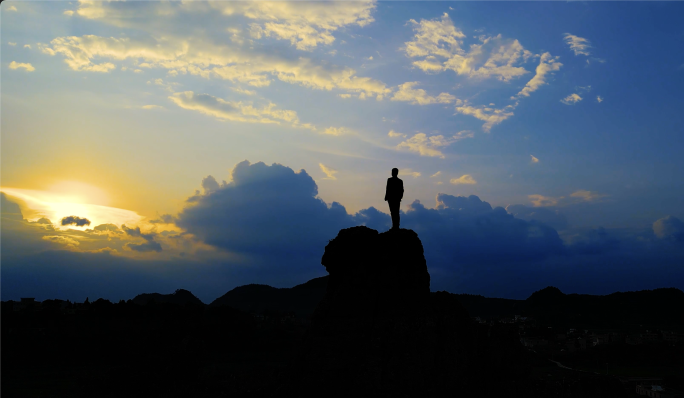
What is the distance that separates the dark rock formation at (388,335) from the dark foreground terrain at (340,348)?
5 cm

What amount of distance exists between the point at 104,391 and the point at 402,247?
34.9 metres

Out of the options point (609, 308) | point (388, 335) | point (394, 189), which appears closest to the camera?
point (388, 335)

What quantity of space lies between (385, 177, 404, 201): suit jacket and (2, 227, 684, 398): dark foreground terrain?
71.6 inches

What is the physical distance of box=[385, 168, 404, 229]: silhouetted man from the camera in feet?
73.5

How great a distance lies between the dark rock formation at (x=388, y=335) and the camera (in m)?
18.4

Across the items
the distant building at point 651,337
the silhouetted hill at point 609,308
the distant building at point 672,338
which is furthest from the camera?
the silhouetted hill at point 609,308

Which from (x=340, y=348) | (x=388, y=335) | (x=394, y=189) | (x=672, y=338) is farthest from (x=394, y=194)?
(x=672, y=338)

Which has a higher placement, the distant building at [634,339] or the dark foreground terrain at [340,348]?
the dark foreground terrain at [340,348]

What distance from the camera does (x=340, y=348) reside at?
19.6 meters

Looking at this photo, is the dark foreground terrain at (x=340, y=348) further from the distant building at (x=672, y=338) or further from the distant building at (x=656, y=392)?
the distant building at (x=656, y=392)

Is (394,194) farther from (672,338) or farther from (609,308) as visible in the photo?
(609,308)

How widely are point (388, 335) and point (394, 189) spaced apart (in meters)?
6.70

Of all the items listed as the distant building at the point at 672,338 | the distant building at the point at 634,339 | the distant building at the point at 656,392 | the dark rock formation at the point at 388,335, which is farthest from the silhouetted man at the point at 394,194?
the distant building at the point at 672,338

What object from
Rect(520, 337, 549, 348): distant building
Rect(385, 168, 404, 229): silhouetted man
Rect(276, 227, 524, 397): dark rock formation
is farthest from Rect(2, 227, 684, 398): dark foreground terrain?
Rect(385, 168, 404, 229): silhouetted man
